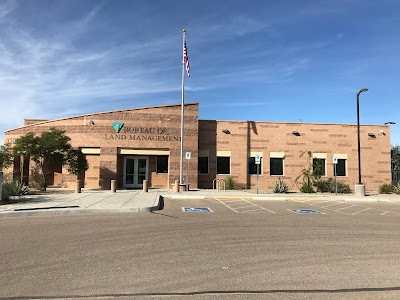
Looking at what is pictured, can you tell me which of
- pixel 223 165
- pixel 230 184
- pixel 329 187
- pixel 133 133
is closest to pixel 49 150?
pixel 133 133

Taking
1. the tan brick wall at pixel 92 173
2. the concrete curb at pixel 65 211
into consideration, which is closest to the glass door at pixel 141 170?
the tan brick wall at pixel 92 173

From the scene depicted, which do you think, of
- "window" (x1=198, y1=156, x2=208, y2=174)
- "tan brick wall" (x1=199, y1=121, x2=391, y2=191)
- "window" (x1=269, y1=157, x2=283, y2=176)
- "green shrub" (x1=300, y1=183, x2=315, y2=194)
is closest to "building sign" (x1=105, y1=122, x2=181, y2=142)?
"window" (x1=198, y1=156, x2=208, y2=174)

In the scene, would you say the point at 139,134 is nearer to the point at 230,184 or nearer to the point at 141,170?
the point at 141,170

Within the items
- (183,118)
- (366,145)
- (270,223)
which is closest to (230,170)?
(183,118)

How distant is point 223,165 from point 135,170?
688 centimetres

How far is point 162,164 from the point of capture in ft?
88.8

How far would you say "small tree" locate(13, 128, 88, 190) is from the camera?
69.8ft

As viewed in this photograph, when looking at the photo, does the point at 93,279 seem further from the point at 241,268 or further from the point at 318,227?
the point at 318,227

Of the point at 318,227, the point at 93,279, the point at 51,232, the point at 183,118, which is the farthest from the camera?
the point at 183,118

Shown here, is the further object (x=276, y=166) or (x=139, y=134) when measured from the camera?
(x=276, y=166)

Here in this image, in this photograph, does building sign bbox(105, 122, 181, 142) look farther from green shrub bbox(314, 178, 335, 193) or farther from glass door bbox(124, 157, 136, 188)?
green shrub bbox(314, 178, 335, 193)

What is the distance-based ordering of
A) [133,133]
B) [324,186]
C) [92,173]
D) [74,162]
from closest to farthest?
1. [74,162]
2. [133,133]
3. [92,173]
4. [324,186]

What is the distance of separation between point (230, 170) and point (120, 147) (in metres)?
8.62

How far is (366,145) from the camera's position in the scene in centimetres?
2930
